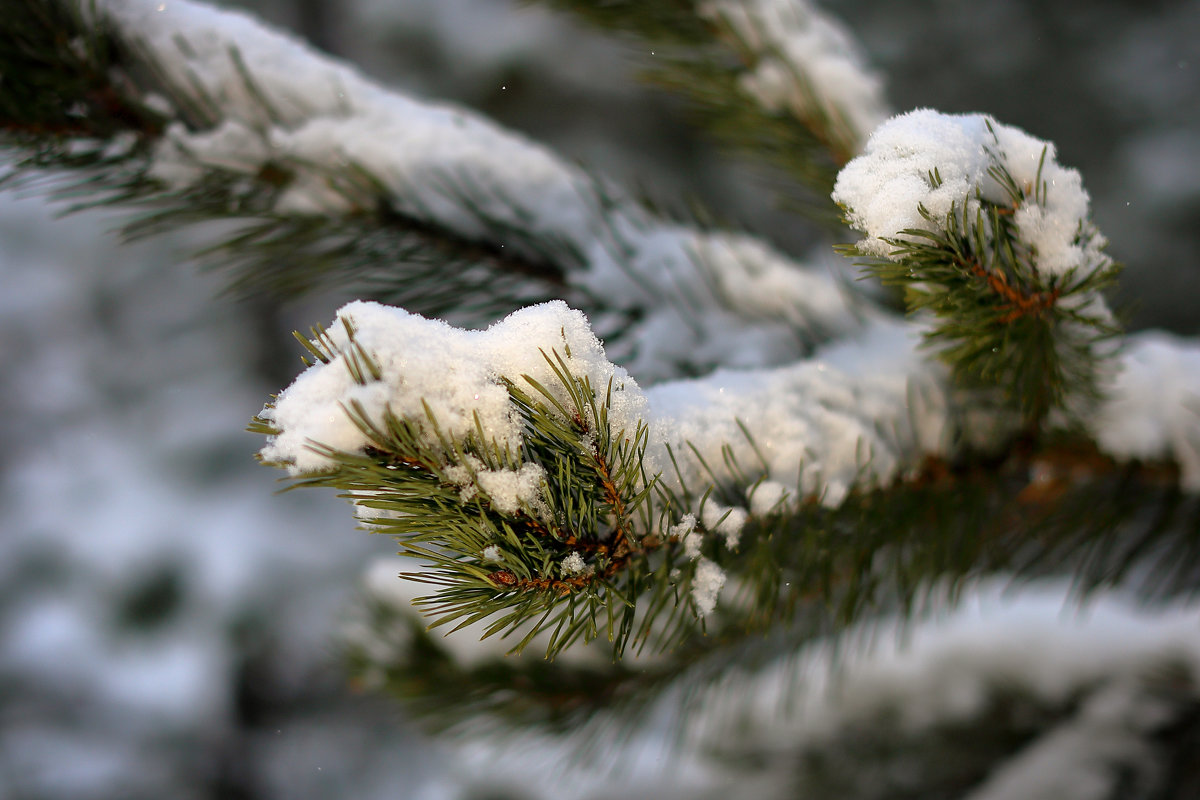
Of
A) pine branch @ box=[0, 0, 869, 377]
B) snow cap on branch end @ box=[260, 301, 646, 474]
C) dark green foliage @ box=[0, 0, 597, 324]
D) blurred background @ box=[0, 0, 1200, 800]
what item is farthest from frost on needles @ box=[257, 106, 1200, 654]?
blurred background @ box=[0, 0, 1200, 800]

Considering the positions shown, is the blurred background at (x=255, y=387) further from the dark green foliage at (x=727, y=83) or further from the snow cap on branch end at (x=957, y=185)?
the snow cap on branch end at (x=957, y=185)

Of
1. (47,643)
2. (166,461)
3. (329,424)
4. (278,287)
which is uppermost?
(278,287)

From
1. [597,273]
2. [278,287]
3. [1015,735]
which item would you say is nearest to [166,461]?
[278,287]

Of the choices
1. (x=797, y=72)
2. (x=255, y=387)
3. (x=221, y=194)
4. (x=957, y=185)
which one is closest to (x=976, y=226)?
(x=957, y=185)

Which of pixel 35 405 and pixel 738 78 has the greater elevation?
pixel 738 78

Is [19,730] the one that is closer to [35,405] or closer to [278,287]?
[35,405]

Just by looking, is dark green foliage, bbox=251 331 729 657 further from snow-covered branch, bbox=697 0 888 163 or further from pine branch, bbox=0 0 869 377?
snow-covered branch, bbox=697 0 888 163
